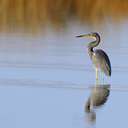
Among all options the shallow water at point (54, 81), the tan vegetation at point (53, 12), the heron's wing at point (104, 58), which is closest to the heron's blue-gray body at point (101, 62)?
the heron's wing at point (104, 58)

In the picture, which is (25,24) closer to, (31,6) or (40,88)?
(31,6)

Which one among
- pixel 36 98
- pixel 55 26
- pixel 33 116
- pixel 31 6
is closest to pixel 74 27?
pixel 55 26

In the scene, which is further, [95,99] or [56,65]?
[56,65]

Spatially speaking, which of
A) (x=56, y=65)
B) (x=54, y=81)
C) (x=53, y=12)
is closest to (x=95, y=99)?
(x=54, y=81)

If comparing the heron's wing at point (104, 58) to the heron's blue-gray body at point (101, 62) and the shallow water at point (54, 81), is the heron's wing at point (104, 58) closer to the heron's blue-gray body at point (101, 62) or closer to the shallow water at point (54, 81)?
the heron's blue-gray body at point (101, 62)

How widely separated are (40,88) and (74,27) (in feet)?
32.7

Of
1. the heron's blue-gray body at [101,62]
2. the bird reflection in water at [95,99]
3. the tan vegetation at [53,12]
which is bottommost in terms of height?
the bird reflection in water at [95,99]

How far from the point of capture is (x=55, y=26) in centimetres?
2103

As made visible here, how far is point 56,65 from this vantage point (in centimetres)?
1407

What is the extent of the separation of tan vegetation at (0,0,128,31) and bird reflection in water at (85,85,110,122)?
8.53 meters

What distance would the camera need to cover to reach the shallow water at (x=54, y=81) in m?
9.23

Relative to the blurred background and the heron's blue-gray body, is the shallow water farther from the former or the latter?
the heron's blue-gray body

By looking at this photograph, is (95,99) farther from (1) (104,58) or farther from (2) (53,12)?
(2) (53,12)

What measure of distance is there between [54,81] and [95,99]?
5.43 ft
